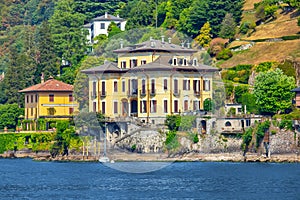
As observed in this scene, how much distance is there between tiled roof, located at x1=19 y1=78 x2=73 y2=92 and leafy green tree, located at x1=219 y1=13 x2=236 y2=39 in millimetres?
20831

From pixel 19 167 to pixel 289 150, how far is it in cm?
2241

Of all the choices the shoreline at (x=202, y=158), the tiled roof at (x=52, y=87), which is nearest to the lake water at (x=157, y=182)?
the shoreline at (x=202, y=158)

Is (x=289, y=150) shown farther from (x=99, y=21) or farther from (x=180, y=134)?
(x=99, y=21)

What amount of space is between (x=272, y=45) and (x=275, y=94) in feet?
77.0

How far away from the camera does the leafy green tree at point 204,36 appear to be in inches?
5719

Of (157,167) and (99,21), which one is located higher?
(99,21)

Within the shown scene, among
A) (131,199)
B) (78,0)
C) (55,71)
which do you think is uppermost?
(78,0)

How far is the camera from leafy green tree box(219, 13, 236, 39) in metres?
145

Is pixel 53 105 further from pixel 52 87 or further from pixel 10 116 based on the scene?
pixel 10 116

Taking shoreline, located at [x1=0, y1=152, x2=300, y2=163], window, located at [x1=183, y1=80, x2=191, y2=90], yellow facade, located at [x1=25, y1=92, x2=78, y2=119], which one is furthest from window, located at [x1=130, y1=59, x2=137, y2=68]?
shoreline, located at [x1=0, y1=152, x2=300, y2=163]

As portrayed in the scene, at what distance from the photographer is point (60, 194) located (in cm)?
8562

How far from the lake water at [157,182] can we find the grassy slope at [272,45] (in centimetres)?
2772

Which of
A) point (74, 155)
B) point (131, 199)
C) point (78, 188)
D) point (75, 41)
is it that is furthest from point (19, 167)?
point (75, 41)

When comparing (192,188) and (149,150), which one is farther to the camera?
(149,150)
